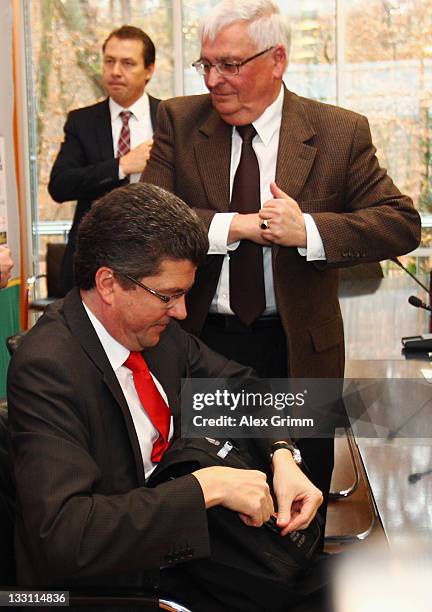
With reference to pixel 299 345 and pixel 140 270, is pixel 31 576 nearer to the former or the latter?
pixel 140 270

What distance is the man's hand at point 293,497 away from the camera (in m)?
1.63

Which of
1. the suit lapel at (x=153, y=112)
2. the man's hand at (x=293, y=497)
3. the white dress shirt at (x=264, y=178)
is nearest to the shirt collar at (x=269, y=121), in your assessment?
the white dress shirt at (x=264, y=178)

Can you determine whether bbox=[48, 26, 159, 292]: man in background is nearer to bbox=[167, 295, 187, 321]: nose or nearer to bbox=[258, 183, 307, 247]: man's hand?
bbox=[258, 183, 307, 247]: man's hand

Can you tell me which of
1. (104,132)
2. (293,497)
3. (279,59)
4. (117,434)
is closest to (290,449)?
(293,497)

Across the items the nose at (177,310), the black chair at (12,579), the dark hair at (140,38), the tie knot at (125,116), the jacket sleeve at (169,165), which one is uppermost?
the dark hair at (140,38)

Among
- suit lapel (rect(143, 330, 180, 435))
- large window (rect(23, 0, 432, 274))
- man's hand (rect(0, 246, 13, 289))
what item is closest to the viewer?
suit lapel (rect(143, 330, 180, 435))

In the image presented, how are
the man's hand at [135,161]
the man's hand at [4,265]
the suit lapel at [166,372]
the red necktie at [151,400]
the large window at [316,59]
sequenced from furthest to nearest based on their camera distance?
the large window at [316,59]
the man's hand at [135,161]
the man's hand at [4,265]
the suit lapel at [166,372]
the red necktie at [151,400]

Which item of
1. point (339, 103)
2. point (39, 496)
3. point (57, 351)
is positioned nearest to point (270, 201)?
point (57, 351)

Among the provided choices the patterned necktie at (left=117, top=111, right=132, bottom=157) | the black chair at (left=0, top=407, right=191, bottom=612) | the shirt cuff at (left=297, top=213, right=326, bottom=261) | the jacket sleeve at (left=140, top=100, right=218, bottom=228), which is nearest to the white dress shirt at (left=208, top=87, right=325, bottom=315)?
the shirt cuff at (left=297, top=213, right=326, bottom=261)

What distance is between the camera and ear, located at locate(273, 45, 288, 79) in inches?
91.0

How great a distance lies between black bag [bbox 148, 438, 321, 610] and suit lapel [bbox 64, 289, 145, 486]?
6cm

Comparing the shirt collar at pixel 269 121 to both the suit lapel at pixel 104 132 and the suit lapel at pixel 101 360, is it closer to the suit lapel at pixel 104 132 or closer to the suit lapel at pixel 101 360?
the suit lapel at pixel 101 360

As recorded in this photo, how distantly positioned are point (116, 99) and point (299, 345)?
2612mm

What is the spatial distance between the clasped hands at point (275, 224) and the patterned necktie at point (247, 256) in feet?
0.36
